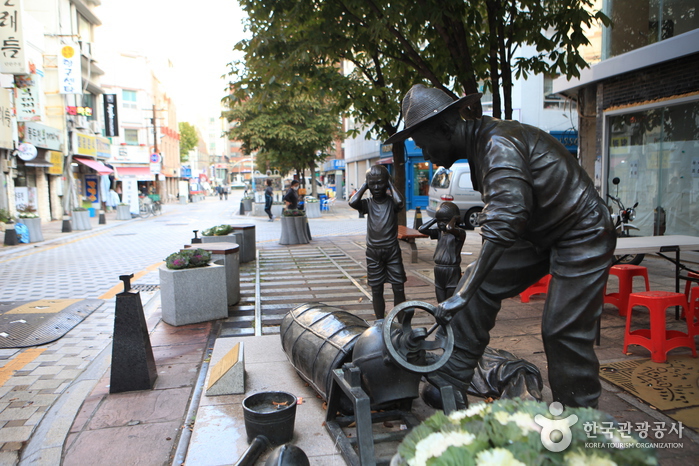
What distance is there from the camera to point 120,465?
2979 mm

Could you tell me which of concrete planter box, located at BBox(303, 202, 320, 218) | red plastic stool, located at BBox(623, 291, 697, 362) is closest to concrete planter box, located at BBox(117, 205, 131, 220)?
concrete planter box, located at BBox(303, 202, 320, 218)

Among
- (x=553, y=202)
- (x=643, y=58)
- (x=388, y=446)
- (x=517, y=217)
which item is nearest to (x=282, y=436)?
(x=388, y=446)

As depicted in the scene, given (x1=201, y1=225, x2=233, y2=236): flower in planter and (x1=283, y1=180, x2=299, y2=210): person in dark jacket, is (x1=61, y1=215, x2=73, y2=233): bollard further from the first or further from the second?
(x1=201, y1=225, x2=233, y2=236): flower in planter

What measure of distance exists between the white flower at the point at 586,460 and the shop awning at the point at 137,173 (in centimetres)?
4895

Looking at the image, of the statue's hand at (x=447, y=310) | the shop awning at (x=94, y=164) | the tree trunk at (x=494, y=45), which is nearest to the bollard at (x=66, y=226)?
the shop awning at (x=94, y=164)

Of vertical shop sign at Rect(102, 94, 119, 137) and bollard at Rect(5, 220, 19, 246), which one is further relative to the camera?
vertical shop sign at Rect(102, 94, 119, 137)

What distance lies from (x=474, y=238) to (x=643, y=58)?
675 centimetres

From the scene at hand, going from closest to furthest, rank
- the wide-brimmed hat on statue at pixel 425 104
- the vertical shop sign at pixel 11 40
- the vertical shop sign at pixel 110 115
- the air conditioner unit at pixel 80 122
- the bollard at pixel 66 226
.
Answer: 1. the wide-brimmed hat on statue at pixel 425 104
2. the vertical shop sign at pixel 11 40
3. the bollard at pixel 66 226
4. the air conditioner unit at pixel 80 122
5. the vertical shop sign at pixel 110 115

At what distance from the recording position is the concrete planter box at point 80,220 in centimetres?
1942

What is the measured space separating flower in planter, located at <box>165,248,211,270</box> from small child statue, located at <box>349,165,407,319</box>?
7.11 feet

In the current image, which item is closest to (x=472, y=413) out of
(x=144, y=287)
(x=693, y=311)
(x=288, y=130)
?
(x=693, y=311)

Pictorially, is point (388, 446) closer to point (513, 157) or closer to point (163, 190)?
point (513, 157)

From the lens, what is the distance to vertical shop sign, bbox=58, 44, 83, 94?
21.9 meters

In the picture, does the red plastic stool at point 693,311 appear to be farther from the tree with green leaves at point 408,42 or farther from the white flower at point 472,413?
the white flower at point 472,413
